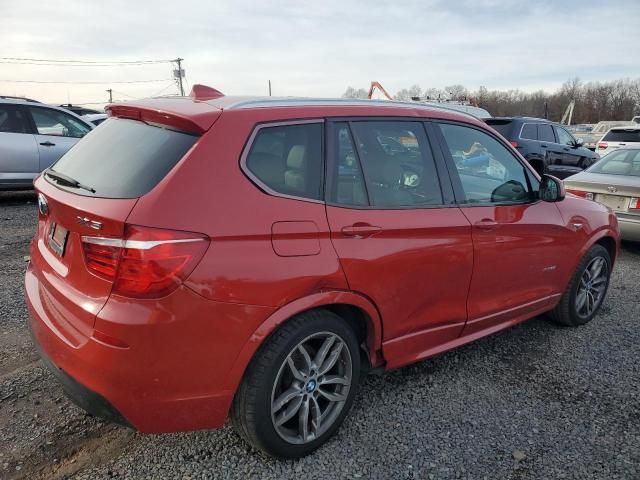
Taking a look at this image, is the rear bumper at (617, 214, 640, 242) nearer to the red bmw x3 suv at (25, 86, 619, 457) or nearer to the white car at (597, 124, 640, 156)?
the red bmw x3 suv at (25, 86, 619, 457)

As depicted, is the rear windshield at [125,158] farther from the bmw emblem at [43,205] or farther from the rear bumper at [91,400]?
the rear bumper at [91,400]

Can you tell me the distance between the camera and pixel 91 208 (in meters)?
2.16

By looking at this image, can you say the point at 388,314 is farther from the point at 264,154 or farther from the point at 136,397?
the point at 136,397

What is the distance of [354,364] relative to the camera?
272cm

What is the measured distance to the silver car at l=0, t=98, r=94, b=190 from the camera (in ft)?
26.8

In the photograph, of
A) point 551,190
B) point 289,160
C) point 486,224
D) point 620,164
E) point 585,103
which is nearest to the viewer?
point 289,160

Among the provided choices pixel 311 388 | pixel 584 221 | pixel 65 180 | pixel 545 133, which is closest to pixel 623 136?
pixel 545 133

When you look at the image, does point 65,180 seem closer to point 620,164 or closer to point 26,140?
point 26,140

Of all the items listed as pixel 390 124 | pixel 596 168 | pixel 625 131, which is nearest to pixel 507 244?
pixel 390 124

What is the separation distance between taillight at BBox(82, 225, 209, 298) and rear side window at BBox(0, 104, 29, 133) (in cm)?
760

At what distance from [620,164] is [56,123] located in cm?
883

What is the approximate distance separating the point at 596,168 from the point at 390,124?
5532 mm

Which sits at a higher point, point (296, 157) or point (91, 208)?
point (296, 157)

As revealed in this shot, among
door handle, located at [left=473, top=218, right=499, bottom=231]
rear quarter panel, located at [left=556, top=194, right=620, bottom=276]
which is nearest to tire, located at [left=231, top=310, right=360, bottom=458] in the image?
door handle, located at [left=473, top=218, right=499, bottom=231]
